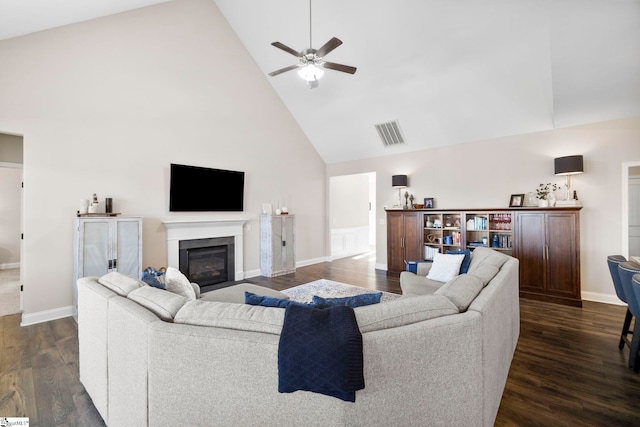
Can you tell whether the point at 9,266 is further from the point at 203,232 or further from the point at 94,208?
the point at 203,232

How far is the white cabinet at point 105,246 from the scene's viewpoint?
367 centimetres

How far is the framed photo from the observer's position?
16.3 feet

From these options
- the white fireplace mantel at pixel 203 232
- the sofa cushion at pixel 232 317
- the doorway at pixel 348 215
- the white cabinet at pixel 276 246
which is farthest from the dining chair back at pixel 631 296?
the doorway at pixel 348 215

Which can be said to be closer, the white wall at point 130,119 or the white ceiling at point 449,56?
the white ceiling at point 449,56

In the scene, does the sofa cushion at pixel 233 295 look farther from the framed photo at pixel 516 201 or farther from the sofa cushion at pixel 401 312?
the framed photo at pixel 516 201

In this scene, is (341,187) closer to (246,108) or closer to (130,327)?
(246,108)

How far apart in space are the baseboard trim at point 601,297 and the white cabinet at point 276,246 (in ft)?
17.2

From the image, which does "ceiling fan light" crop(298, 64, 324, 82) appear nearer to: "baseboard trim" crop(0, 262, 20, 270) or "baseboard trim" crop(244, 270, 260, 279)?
"baseboard trim" crop(244, 270, 260, 279)

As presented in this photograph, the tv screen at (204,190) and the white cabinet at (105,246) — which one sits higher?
the tv screen at (204,190)

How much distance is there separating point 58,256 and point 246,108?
13.4 feet

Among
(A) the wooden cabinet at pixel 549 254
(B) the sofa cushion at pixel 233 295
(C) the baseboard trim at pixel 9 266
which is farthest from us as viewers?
(C) the baseboard trim at pixel 9 266

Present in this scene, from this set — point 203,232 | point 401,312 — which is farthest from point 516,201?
point 203,232

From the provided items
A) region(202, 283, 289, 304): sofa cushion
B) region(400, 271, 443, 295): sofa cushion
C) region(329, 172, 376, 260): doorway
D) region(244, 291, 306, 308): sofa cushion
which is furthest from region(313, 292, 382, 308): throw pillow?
region(329, 172, 376, 260): doorway

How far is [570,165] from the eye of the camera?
4.27 m
